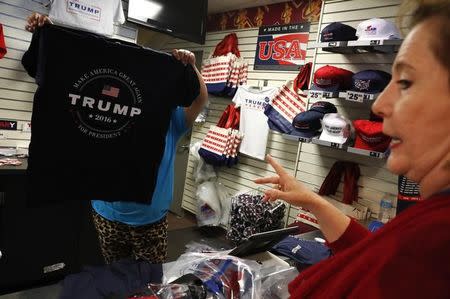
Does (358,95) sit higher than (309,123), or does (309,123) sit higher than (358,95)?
(358,95)

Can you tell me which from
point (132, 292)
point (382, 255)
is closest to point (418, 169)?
point (382, 255)

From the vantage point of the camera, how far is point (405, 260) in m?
0.49

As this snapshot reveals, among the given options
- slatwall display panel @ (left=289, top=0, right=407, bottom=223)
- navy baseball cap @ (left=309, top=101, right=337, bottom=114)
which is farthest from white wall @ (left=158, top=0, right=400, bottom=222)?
navy baseball cap @ (left=309, top=101, right=337, bottom=114)

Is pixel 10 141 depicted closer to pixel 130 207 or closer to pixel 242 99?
pixel 130 207

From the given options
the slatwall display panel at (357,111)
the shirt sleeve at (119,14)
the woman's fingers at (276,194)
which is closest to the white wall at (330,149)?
the slatwall display panel at (357,111)

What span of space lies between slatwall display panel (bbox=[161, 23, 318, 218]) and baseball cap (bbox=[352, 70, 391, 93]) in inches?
50.6

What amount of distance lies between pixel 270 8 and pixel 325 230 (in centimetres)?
402

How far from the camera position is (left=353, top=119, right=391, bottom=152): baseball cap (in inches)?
101

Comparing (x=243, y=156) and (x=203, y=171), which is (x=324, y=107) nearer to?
(x=243, y=156)

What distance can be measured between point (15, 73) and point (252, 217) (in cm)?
284

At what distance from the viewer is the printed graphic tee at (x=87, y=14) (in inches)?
116

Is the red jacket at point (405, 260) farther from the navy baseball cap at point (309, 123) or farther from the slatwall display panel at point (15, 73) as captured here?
the slatwall display panel at point (15, 73)

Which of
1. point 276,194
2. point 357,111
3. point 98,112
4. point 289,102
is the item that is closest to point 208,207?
point 289,102

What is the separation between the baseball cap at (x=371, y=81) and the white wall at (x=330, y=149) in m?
0.44
